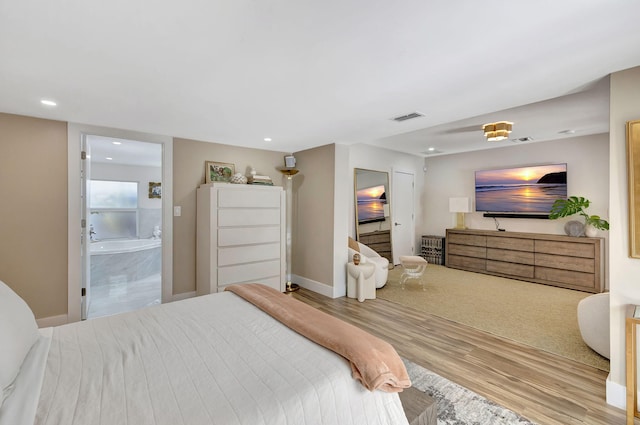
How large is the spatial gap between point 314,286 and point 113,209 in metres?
5.67

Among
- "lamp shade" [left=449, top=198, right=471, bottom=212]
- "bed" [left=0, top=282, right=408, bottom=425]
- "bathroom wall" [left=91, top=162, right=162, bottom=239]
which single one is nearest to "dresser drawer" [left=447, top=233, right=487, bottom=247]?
"lamp shade" [left=449, top=198, right=471, bottom=212]

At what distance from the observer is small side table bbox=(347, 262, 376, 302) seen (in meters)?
3.95

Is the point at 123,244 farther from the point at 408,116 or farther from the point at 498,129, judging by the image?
the point at 498,129

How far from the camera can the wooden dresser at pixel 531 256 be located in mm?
4279

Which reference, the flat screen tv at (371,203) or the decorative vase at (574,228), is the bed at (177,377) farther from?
the decorative vase at (574,228)

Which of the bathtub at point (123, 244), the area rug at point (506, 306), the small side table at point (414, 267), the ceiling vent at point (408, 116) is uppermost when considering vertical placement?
the ceiling vent at point (408, 116)

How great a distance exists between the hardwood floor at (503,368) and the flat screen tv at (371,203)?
2219 mm

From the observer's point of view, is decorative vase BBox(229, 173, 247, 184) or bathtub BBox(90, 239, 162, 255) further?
bathtub BBox(90, 239, 162, 255)

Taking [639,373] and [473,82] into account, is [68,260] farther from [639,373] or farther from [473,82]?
[639,373]

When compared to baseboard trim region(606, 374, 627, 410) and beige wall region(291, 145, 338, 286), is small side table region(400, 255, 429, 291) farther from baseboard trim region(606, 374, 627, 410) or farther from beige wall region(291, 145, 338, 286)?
baseboard trim region(606, 374, 627, 410)

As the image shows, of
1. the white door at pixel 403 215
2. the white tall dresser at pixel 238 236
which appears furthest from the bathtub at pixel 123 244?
the white door at pixel 403 215

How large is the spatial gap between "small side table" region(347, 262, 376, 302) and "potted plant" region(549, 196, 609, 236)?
3.23 metres

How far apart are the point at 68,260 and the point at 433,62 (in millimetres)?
3989

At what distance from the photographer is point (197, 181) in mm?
3982
